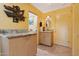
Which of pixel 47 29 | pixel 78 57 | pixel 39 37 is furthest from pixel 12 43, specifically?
pixel 78 57

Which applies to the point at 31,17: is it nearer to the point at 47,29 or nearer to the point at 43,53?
the point at 47,29

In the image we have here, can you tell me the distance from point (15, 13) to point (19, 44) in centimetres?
39

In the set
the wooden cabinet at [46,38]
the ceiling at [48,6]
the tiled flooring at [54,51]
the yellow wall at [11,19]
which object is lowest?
the tiled flooring at [54,51]

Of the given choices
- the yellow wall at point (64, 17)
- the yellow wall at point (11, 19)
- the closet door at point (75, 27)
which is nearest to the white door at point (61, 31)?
the yellow wall at point (64, 17)

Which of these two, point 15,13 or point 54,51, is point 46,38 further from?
point 15,13

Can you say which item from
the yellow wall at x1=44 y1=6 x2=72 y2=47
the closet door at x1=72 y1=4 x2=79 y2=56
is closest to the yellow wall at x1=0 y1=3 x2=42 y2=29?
the yellow wall at x1=44 y1=6 x2=72 y2=47

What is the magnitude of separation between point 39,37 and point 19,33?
281mm

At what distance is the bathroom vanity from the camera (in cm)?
118

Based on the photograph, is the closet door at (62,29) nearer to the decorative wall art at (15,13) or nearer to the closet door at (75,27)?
the closet door at (75,27)

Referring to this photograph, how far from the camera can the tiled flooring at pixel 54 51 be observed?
1301 mm

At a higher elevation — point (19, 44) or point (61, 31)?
point (61, 31)

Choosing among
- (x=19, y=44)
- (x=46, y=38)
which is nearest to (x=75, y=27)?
(x=46, y=38)

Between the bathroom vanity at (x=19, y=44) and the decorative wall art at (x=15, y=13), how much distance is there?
0.20 metres

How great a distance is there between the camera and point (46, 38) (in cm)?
141
